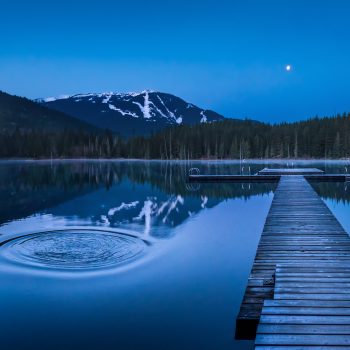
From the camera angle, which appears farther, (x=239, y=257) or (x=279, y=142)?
(x=279, y=142)

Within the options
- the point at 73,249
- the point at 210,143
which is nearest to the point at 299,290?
the point at 73,249

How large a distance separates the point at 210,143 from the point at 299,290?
124 meters

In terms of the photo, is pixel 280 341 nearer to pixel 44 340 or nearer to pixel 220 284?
pixel 44 340

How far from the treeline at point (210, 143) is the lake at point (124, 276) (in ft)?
325

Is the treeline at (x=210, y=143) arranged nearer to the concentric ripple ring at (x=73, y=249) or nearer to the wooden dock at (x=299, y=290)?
the concentric ripple ring at (x=73, y=249)

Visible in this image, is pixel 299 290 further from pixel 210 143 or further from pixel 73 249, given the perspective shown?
pixel 210 143

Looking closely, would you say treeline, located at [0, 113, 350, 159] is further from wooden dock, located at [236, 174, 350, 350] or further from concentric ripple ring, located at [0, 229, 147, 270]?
wooden dock, located at [236, 174, 350, 350]

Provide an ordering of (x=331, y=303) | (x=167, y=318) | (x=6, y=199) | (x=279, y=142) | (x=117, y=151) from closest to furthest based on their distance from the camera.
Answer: (x=331, y=303) → (x=167, y=318) → (x=6, y=199) → (x=279, y=142) → (x=117, y=151)

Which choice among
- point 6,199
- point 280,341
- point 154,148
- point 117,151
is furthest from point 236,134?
point 280,341

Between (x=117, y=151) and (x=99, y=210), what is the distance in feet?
389

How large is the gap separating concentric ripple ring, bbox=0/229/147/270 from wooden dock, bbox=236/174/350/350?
4.51m

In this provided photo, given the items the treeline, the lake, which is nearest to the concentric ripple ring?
the lake

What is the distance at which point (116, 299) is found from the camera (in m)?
8.85

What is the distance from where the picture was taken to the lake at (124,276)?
718 cm
